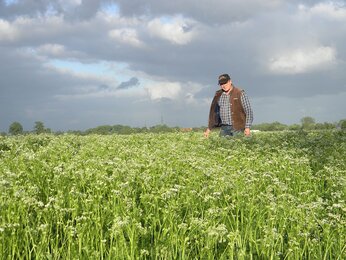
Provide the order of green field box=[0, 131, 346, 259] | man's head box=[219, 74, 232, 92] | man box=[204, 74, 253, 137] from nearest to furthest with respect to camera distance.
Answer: green field box=[0, 131, 346, 259], man's head box=[219, 74, 232, 92], man box=[204, 74, 253, 137]

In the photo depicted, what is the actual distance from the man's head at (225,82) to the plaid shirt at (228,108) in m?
0.33

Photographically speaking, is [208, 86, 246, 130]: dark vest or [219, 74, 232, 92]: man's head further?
[208, 86, 246, 130]: dark vest

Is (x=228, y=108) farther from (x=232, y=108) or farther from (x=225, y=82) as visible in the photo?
(x=225, y=82)

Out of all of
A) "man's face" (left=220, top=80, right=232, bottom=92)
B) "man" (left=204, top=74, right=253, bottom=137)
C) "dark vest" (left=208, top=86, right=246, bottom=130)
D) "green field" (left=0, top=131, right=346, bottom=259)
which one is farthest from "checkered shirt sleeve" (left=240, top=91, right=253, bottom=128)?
"green field" (left=0, top=131, right=346, bottom=259)

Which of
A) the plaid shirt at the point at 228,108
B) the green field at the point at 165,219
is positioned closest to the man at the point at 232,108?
the plaid shirt at the point at 228,108

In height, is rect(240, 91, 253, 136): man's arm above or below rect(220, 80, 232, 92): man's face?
below

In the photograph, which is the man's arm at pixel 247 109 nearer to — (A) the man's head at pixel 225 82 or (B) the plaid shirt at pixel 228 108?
(B) the plaid shirt at pixel 228 108

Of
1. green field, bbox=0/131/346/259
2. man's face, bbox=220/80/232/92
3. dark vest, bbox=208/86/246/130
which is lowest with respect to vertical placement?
green field, bbox=0/131/346/259

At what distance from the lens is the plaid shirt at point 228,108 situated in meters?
20.2

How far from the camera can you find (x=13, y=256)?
22.3 ft

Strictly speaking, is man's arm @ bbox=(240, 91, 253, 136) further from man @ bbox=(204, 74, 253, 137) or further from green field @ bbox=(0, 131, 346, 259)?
green field @ bbox=(0, 131, 346, 259)

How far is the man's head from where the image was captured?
20.1m

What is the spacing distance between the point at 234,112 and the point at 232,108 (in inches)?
7.2

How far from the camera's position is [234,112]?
20.3m
